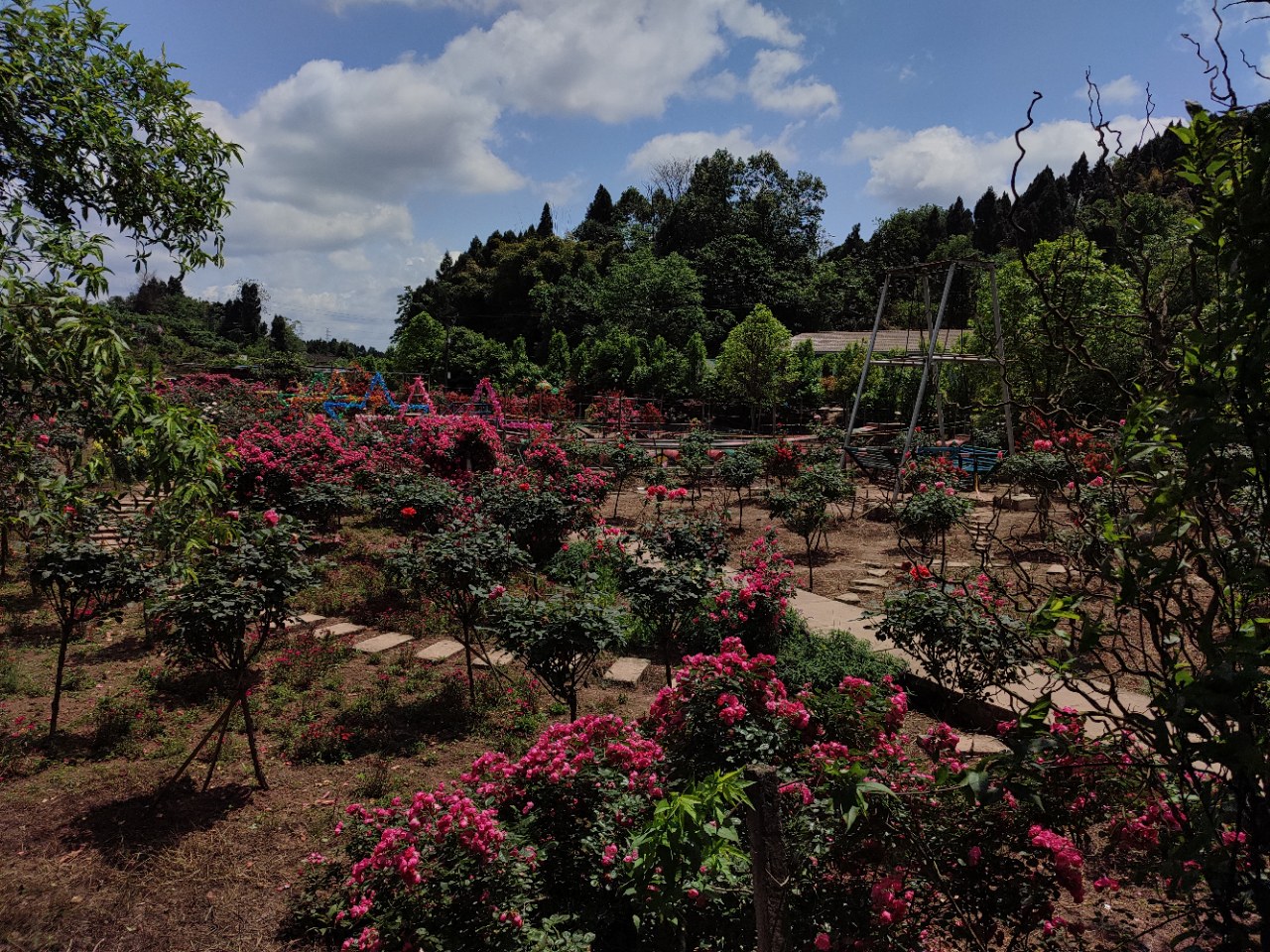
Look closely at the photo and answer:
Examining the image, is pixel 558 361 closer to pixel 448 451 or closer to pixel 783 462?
pixel 783 462

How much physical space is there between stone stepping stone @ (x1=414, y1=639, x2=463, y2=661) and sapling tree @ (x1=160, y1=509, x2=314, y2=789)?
6.39 feet

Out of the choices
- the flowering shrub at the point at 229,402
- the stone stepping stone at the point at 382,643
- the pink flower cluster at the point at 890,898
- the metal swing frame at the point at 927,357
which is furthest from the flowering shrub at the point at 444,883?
the metal swing frame at the point at 927,357

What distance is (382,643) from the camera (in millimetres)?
6539

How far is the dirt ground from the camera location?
121 inches

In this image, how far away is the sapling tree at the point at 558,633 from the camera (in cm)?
437

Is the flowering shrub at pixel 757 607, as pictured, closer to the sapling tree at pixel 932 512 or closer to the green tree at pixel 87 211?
the sapling tree at pixel 932 512

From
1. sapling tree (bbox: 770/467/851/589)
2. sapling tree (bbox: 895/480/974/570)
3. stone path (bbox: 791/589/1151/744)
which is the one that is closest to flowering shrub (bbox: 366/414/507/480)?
sapling tree (bbox: 770/467/851/589)

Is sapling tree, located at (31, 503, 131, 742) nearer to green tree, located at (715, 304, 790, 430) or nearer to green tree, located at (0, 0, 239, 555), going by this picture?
green tree, located at (0, 0, 239, 555)

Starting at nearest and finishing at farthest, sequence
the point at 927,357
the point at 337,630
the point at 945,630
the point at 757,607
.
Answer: the point at 945,630, the point at 757,607, the point at 337,630, the point at 927,357

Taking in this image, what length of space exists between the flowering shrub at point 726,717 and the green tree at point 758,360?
2239 cm

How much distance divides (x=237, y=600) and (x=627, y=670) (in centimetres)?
315

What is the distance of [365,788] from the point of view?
4.23m

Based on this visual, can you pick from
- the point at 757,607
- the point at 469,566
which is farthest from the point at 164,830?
the point at 757,607

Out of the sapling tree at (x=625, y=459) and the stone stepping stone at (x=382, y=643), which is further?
the sapling tree at (x=625, y=459)
